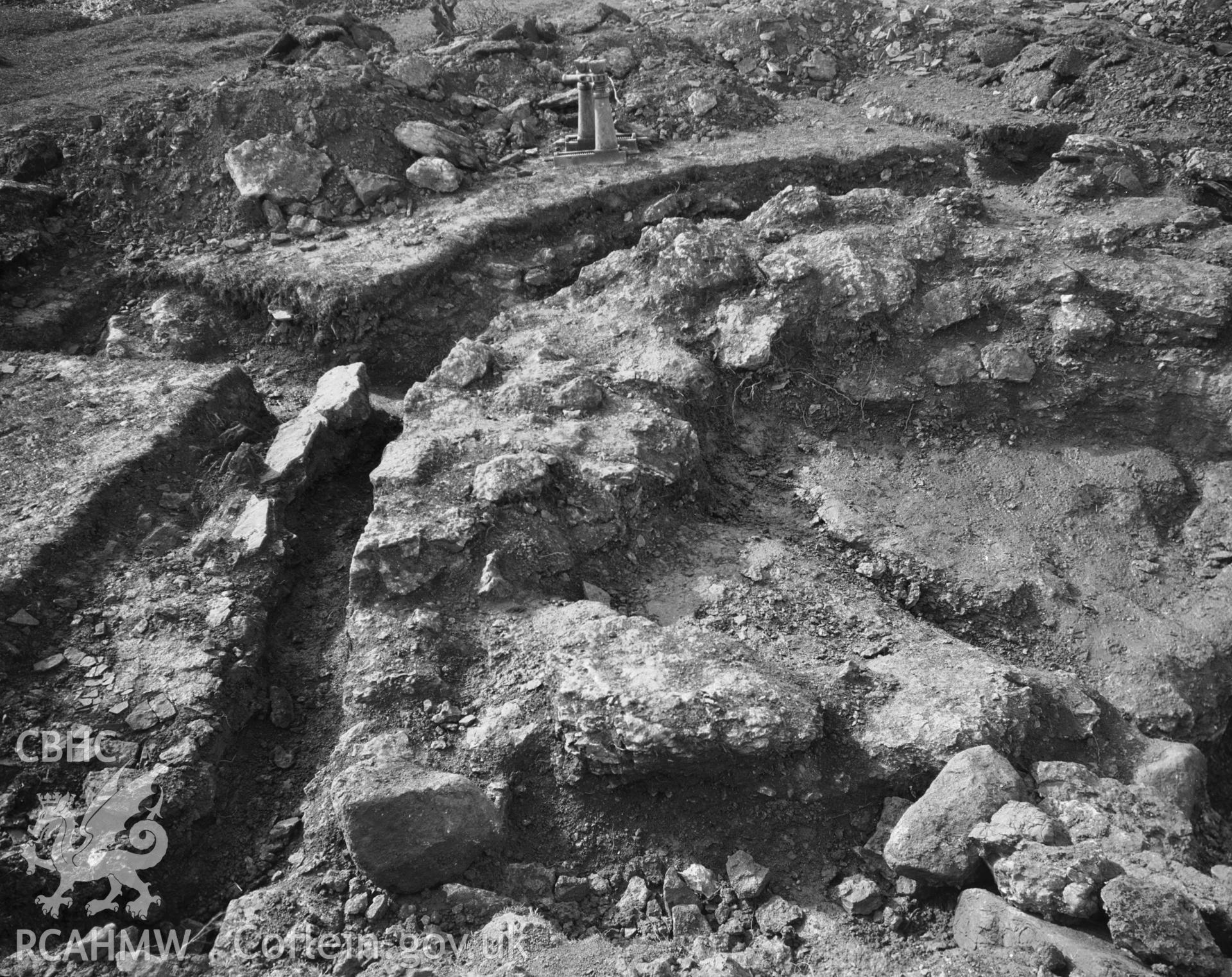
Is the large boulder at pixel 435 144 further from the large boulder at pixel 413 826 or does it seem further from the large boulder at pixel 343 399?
the large boulder at pixel 413 826

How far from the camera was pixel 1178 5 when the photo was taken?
30.0ft

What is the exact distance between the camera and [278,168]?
312 inches

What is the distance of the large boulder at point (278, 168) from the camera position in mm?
7836

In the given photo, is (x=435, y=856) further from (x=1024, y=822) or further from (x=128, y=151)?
(x=128, y=151)

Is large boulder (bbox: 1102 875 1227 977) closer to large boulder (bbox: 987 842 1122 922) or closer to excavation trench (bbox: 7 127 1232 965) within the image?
large boulder (bbox: 987 842 1122 922)

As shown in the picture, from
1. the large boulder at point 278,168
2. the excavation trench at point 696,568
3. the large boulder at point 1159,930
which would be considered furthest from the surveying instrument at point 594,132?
the large boulder at point 1159,930

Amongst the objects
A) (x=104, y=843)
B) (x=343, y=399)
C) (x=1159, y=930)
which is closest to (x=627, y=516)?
(x=343, y=399)

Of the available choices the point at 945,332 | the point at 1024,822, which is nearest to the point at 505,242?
the point at 945,332

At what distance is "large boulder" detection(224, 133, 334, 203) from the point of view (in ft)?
25.7

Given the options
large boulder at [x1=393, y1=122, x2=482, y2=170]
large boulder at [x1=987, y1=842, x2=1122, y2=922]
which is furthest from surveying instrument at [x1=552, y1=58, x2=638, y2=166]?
large boulder at [x1=987, y1=842, x2=1122, y2=922]

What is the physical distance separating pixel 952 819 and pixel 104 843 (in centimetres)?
351

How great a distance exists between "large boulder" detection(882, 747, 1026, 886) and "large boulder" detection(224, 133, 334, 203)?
6750 millimetres

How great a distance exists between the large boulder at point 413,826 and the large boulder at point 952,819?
1678mm

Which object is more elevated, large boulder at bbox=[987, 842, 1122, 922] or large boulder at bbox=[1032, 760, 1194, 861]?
large boulder at bbox=[987, 842, 1122, 922]
